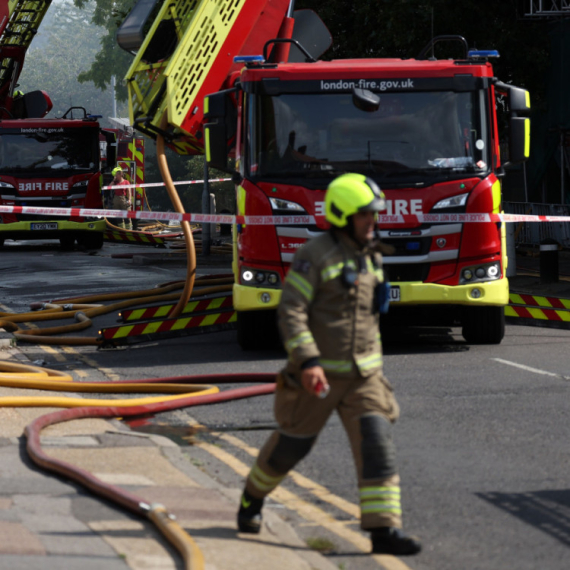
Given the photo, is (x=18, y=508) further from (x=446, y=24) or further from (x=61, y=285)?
(x=446, y=24)

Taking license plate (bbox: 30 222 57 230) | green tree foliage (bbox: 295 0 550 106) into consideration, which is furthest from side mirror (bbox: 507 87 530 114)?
license plate (bbox: 30 222 57 230)

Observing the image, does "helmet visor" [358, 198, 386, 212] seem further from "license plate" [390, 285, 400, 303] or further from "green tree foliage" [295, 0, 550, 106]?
"green tree foliage" [295, 0, 550, 106]

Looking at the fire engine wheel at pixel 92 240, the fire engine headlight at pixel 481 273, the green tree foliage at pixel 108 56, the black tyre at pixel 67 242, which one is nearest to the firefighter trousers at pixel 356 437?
the fire engine headlight at pixel 481 273

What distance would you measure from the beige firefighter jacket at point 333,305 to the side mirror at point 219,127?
6.19 m

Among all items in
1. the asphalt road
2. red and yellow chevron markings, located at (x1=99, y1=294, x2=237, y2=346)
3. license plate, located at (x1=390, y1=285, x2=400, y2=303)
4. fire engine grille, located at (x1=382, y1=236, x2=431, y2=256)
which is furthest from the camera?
red and yellow chevron markings, located at (x1=99, y1=294, x2=237, y2=346)

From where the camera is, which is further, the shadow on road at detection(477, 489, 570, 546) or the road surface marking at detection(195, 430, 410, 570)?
the shadow on road at detection(477, 489, 570, 546)

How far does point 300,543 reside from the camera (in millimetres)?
5602

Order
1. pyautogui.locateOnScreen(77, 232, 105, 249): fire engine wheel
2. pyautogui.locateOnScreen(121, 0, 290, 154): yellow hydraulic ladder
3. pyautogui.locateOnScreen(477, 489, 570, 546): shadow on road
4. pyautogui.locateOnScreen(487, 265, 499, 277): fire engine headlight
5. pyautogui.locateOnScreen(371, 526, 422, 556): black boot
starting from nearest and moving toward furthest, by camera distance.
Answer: pyautogui.locateOnScreen(371, 526, 422, 556): black boot → pyautogui.locateOnScreen(477, 489, 570, 546): shadow on road → pyautogui.locateOnScreen(487, 265, 499, 277): fire engine headlight → pyautogui.locateOnScreen(121, 0, 290, 154): yellow hydraulic ladder → pyautogui.locateOnScreen(77, 232, 105, 249): fire engine wheel

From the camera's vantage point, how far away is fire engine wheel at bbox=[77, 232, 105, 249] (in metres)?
28.9

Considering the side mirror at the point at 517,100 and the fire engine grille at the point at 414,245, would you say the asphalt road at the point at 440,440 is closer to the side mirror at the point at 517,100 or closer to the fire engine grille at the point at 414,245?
the fire engine grille at the point at 414,245

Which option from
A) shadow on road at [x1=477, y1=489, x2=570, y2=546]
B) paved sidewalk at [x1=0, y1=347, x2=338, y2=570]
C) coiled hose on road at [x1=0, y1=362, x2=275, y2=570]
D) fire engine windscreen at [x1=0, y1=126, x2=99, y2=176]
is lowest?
shadow on road at [x1=477, y1=489, x2=570, y2=546]

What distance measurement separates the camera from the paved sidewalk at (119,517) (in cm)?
511

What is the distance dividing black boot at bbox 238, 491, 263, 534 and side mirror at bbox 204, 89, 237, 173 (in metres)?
6.40

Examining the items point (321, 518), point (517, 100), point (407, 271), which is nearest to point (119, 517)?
point (321, 518)
